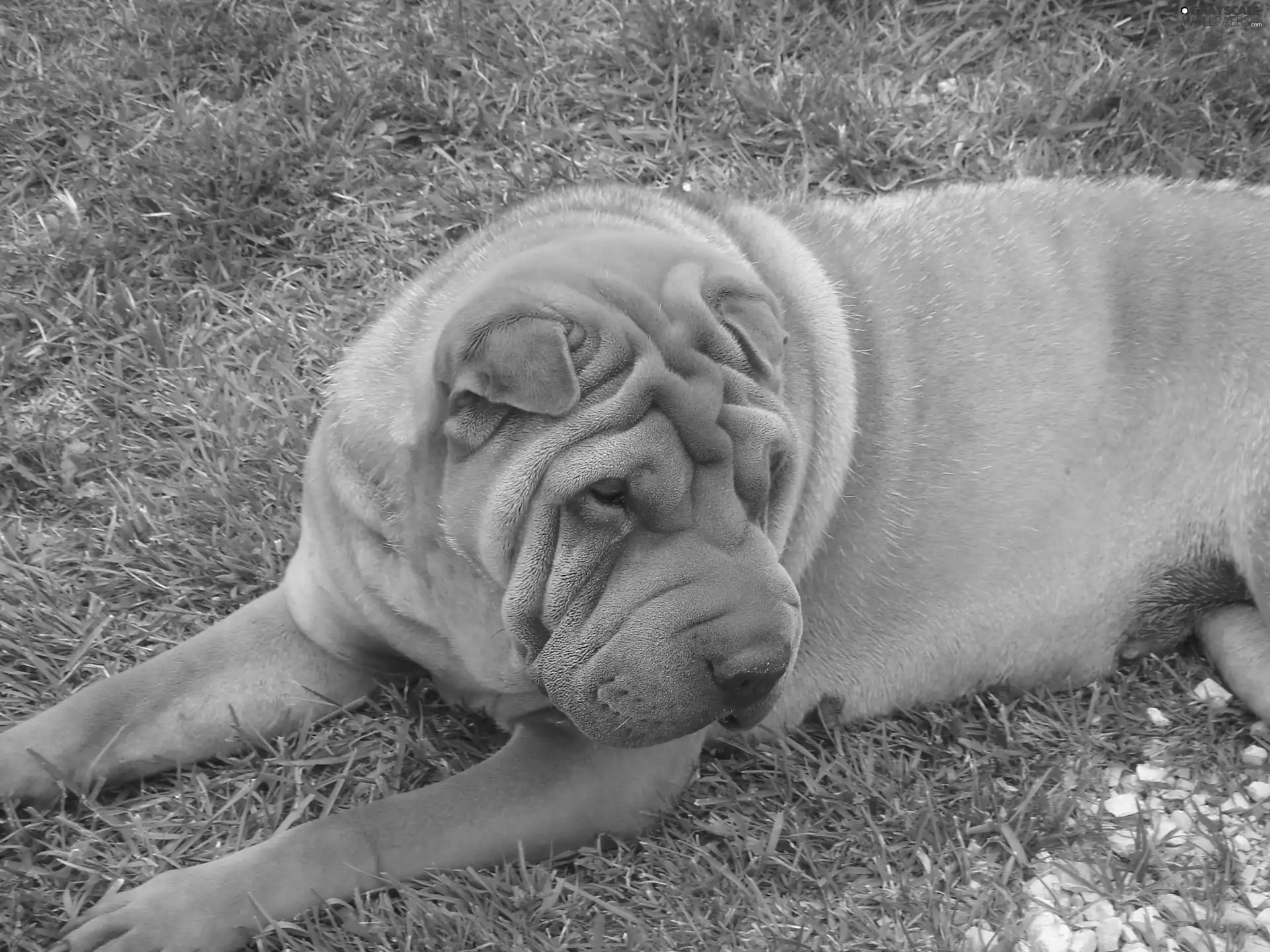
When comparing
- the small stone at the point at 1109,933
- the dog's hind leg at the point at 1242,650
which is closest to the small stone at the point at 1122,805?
the small stone at the point at 1109,933

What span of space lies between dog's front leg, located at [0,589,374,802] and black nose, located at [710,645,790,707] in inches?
44.8

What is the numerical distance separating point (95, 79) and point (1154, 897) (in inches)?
161

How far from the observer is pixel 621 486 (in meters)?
2.46

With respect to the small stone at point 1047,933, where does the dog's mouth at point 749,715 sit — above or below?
above

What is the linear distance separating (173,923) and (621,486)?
122cm

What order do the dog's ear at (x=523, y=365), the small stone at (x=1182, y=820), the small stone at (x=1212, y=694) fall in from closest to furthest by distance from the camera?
the dog's ear at (x=523, y=365), the small stone at (x=1182, y=820), the small stone at (x=1212, y=694)

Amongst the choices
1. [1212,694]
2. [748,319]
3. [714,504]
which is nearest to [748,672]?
[714,504]

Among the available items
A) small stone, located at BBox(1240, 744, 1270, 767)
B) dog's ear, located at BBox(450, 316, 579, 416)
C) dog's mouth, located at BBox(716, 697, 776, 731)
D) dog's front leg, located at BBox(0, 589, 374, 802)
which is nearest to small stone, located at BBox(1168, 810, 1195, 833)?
small stone, located at BBox(1240, 744, 1270, 767)

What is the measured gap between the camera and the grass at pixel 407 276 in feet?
9.59

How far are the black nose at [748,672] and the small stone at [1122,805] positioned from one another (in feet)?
3.50

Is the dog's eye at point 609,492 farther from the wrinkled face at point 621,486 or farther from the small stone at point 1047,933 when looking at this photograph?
the small stone at point 1047,933

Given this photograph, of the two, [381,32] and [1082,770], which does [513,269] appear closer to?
[1082,770]

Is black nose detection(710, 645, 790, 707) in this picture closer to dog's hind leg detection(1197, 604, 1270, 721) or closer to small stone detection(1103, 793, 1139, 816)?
small stone detection(1103, 793, 1139, 816)

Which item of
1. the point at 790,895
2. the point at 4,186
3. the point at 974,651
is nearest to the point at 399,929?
the point at 790,895
